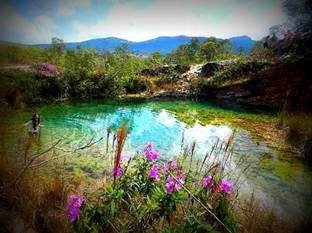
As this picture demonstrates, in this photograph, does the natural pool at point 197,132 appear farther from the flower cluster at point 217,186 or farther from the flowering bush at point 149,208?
the flower cluster at point 217,186

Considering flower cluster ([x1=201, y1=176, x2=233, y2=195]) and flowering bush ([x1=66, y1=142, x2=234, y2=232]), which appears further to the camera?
flower cluster ([x1=201, y1=176, x2=233, y2=195])

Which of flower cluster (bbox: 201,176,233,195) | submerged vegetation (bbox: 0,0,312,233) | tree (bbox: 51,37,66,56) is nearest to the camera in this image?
submerged vegetation (bbox: 0,0,312,233)

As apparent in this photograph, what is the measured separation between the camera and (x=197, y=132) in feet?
32.1

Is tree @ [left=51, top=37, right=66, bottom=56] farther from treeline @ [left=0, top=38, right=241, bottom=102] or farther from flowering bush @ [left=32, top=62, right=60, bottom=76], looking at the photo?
flowering bush @ [left=32, top=62, right=60, bottom=76]

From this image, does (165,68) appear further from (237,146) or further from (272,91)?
(237,146)

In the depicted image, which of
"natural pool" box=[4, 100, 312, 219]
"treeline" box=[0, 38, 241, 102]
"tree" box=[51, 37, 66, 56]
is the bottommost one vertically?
"natural pool" box=[4, 100, 312, 219]

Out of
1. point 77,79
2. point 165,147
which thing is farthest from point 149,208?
point 77,79

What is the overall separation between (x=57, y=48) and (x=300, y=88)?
22.5 meters

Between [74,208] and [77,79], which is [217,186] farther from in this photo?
[77,79]

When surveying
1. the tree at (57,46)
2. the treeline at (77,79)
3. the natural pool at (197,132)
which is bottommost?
the natural pool at (197,132)

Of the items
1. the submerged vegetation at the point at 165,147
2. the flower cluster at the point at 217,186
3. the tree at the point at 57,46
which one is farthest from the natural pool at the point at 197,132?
the tree at the point at 57,46

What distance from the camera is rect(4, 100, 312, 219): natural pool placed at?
555 cm

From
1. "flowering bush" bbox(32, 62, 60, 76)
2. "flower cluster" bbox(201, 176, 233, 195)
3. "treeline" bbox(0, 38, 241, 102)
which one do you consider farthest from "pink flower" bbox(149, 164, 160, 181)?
"flowering bush" bbox(32, 62, 60, 76)

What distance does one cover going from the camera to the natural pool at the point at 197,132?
18.2 ft
